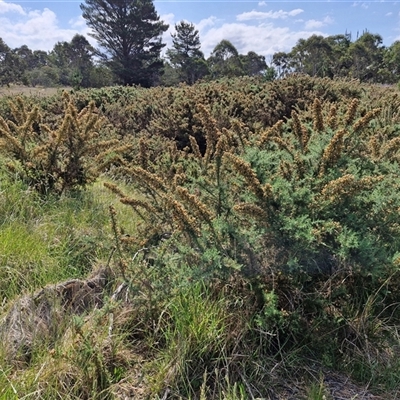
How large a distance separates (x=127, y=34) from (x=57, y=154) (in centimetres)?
3858

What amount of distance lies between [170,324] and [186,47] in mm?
49842

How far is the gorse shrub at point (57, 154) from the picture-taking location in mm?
3342

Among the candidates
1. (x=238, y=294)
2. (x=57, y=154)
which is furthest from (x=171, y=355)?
(x=57, y=154)

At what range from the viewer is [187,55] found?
4716 centimetres

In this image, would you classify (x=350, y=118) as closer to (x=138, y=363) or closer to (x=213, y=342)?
(x=213, y=342)

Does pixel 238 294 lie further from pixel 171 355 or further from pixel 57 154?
pixel 57 154

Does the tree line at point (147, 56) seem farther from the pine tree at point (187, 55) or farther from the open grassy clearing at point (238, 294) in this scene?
the open grassy clearing at point (238, 294)

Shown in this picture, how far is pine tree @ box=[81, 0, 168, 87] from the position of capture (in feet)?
122

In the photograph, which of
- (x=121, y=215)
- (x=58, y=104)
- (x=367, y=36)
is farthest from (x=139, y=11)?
(x=121, y=215)

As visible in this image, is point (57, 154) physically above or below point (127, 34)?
below

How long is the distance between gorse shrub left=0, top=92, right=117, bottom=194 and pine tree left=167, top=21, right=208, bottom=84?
43.5 meters

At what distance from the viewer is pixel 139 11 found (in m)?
37.6

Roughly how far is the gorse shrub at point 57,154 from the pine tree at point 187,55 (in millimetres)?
43461

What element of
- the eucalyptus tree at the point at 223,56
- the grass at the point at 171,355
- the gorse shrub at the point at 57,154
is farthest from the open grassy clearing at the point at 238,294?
the eucalyptus tree at the point at 223,56
